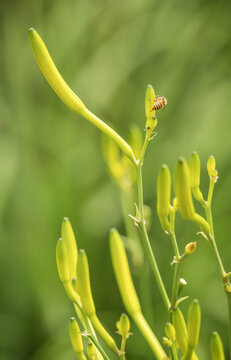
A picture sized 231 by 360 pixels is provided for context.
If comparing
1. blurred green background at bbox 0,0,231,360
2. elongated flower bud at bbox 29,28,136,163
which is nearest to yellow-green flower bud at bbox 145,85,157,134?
elongated flower bud at bbox 29,28,136,163

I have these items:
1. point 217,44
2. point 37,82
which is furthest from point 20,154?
point 217,44

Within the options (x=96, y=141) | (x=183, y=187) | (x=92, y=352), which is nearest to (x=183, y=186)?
(x=183, y=187)

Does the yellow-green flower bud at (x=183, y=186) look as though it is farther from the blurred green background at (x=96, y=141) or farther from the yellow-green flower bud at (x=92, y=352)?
the blurred green background at (x=96, y=141)

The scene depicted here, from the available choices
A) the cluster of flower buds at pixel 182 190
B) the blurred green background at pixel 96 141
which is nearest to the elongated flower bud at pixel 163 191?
the cluster of flower buds at pixel 182 190

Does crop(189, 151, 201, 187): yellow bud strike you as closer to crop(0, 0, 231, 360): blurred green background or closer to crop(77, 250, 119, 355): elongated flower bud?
crop(77, 250, 119, 355): elongated flower bud

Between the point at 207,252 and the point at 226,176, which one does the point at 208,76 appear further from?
the point at 207,252

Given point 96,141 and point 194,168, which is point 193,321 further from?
point 96,141
